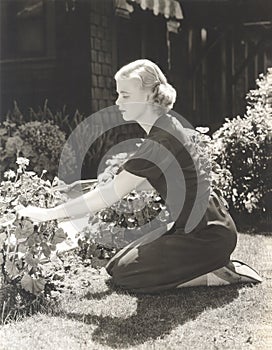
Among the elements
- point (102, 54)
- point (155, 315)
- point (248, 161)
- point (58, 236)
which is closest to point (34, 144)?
point (102, 54)

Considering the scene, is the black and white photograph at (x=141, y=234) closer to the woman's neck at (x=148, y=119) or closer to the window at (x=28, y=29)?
the woman's neck at (x=148, y=119)

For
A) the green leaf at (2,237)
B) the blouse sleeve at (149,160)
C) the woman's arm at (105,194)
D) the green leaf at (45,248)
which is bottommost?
the green leaf at (45,248)

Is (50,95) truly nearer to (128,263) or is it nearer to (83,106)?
(83,106)

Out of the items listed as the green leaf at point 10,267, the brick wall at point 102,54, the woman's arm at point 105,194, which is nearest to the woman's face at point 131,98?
the woman's arm at point 105,194

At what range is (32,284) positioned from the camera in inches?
87.6

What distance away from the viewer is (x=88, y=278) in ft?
8.72

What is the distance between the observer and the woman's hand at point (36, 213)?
2.14m

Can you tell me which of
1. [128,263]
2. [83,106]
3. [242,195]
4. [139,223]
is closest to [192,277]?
[128,263]

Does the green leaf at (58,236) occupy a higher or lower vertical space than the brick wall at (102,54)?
lower

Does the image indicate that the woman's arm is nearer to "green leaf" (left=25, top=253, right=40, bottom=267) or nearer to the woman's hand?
the woman's hand

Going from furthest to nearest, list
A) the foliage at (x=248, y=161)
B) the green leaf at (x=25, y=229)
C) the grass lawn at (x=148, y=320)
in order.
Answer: the foliage at (x=248, y=161)
the green leaf at (x=25, y=229)
the grass lawn at (x=148, y=320)

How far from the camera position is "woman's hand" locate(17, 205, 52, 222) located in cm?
214

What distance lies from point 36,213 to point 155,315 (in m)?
0.55

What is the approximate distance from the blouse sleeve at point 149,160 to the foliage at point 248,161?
5.75 feet
